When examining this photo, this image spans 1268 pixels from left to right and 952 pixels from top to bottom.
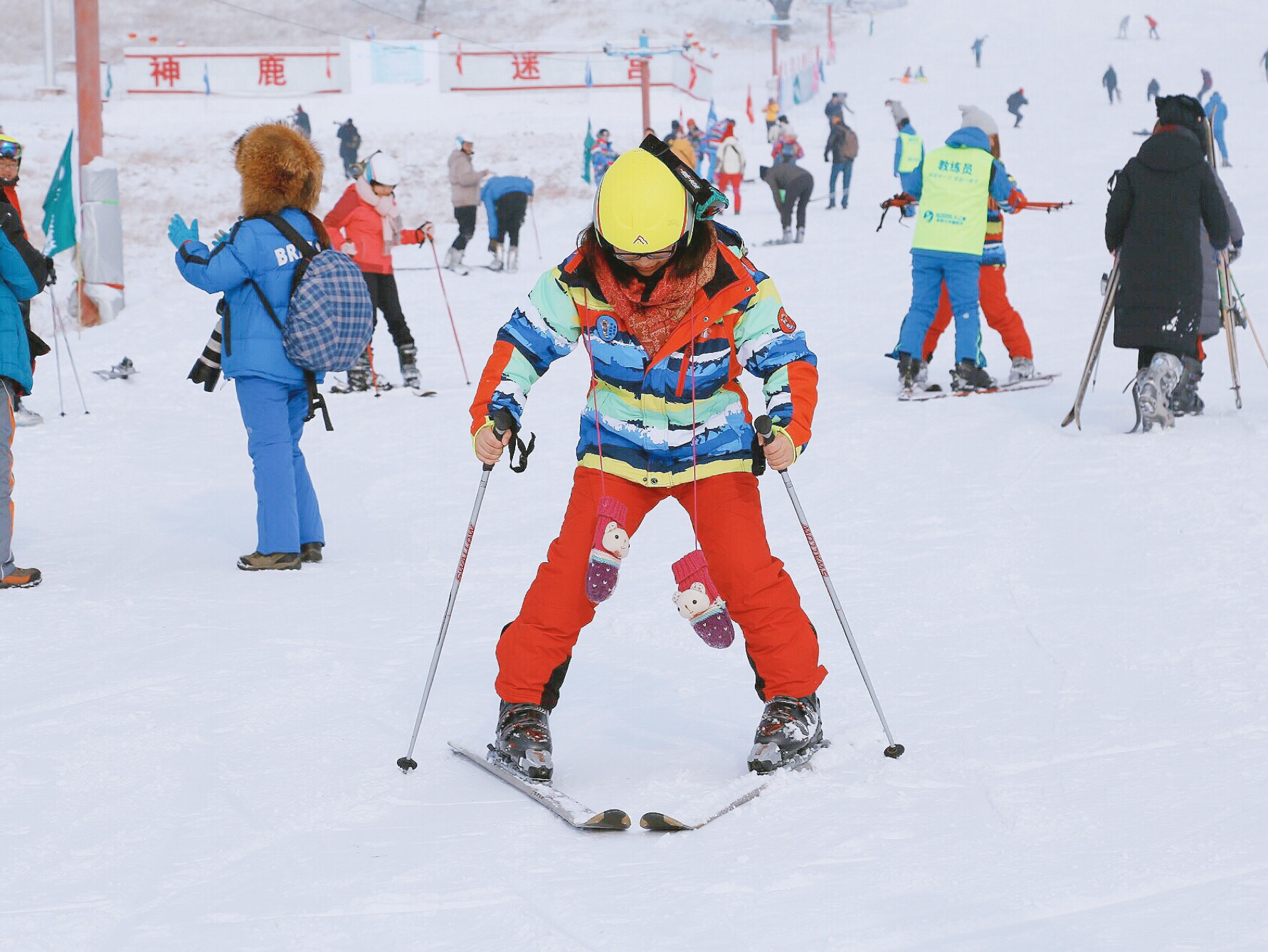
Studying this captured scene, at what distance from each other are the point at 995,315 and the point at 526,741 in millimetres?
6412

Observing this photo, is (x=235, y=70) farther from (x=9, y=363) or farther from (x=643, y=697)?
(x=643, y=697)

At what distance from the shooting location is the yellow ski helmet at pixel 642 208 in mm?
3322

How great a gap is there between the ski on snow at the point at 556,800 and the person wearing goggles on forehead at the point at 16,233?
10.0ft

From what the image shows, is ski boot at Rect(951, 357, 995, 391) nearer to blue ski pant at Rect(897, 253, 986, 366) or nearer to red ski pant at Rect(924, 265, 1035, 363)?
blue ski pant at Rect(897, 253, 986, 366)

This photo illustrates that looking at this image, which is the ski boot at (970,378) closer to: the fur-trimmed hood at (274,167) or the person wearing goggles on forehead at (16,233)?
the fur-trimmed hood at (274,167)

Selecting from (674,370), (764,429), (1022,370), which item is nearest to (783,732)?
(764,429)

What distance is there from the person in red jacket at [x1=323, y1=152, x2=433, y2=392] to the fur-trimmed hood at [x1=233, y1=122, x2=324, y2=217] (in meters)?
3.78

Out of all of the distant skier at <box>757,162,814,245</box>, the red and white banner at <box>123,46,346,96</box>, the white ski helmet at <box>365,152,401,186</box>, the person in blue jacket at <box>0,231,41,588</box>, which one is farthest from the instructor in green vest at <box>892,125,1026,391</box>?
the red and white banner at <box>123,46,346,96</box>

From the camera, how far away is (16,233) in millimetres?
6160

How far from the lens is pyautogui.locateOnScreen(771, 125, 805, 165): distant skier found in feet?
59.8

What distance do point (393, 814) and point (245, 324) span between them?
292 centimetres

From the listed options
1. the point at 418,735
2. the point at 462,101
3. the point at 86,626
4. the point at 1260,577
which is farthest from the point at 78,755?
the point at 462,101

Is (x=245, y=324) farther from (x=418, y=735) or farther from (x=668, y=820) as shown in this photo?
(x=668, y=820)

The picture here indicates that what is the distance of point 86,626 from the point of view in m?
5.32
